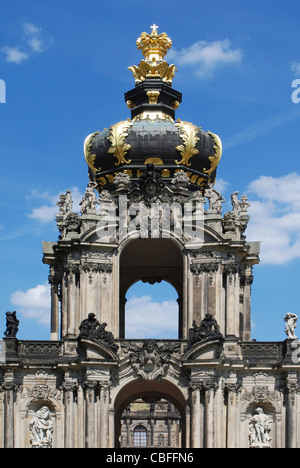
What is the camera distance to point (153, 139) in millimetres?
67625

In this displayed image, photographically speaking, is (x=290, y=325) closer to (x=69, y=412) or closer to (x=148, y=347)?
(x=148, y=347)

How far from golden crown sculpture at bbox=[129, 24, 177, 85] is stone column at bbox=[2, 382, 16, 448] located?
56.0ft

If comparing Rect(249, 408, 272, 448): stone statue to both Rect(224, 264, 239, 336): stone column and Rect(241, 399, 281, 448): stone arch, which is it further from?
Rect(224, 264, 239, 336): stone column

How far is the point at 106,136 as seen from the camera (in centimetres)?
6825

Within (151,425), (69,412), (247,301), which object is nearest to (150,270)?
(247,301)

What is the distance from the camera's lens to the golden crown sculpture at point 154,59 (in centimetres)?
7012

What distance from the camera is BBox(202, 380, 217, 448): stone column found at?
199 ft

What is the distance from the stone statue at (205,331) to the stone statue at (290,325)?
11.2 ft

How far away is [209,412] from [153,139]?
1388cm

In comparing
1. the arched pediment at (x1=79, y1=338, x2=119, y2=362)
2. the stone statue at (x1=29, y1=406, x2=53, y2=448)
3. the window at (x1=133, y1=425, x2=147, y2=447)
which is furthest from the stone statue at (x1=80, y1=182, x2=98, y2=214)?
the window at (x1=133, y1=425, x2=147, y2=447)

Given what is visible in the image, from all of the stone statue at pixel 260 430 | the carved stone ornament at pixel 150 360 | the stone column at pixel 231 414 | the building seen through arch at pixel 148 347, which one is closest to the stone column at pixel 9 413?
the building seen through arch at pixel 148 347

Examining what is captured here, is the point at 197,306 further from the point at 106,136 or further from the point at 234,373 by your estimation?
the point at 106,136

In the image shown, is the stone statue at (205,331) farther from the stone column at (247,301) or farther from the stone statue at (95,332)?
the stone column at (247,301)

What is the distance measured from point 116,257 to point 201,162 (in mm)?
7487
